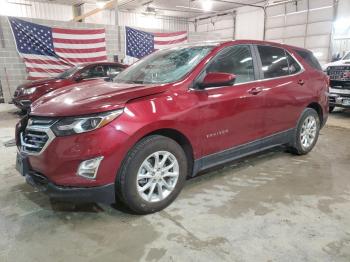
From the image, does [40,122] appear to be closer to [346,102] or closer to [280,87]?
[280,87]

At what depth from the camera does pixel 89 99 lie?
2.47 meters

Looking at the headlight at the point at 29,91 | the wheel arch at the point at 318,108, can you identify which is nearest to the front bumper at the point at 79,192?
the wheel arch at the point at 318,108

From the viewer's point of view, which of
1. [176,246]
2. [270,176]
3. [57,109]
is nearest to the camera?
[176,246]

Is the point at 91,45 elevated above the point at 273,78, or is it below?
above

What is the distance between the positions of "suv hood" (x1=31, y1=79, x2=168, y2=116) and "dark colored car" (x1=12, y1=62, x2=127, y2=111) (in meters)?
4.16

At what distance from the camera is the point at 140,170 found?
251 cm

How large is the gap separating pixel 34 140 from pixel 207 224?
1.56m

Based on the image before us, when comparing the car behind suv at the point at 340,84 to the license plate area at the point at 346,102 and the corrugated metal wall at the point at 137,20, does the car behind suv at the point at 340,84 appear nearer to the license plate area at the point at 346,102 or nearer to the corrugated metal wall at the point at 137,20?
the license plate area at the point at 346,102

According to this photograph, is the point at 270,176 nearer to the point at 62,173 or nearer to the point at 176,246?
the point at 176,246

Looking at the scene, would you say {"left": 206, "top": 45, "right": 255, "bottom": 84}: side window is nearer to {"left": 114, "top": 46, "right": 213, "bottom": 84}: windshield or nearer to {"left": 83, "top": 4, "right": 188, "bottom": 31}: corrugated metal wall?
{"left": 114, "top": 46, "right": 213, "bottom": 84}: windshield

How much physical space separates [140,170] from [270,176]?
174cm

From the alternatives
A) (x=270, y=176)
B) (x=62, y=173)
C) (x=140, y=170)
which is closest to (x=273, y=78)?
(x=270, y=176)

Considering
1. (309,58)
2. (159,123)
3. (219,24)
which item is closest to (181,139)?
(159,123)

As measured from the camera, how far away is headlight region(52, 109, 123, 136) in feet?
7.39
